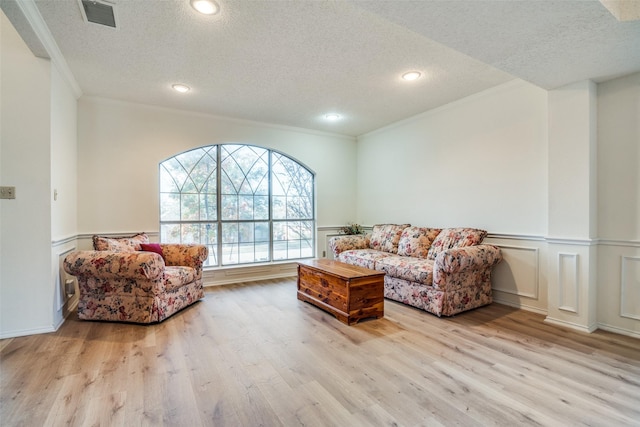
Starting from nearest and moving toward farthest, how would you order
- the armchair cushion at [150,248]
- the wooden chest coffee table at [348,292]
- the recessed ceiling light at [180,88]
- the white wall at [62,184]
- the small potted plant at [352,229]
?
the white wall at [62,184] < the wooden chest coffee table at [348,292] < the recessed ceiling light at [180,88] < the armchair cushion at [150,248] < the small potted plant at [352,229]

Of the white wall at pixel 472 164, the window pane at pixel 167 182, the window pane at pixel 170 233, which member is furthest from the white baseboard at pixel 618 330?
the window pane at pixel 167 182

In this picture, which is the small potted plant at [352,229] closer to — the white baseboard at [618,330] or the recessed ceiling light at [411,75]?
the recessed ceiling light at [411,75]

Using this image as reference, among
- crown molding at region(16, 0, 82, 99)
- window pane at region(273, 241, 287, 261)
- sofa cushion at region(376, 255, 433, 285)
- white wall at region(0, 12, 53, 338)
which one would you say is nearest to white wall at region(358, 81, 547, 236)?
sofa cushion at region(376, 255, 433, 285)

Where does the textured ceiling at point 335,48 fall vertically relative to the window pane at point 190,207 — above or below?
above

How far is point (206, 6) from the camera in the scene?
2.09m

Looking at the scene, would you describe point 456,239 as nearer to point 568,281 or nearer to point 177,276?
point 568,281

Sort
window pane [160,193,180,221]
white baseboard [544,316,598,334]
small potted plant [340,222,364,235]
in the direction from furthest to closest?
1. small potted plant [340,222,364,235]
2. window pane [160,193,180,221]
3. white baseboard [544,316,598,334]

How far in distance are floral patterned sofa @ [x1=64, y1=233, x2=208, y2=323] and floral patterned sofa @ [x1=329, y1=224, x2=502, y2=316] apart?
7.57 feet

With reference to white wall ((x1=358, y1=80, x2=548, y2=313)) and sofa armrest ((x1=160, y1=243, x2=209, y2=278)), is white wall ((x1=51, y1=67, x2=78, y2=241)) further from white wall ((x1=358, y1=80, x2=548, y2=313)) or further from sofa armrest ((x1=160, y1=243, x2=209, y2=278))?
white wall ((x1=358, y1=80, x2=548, y2=313))

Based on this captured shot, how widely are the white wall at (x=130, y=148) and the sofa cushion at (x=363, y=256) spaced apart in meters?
2.15

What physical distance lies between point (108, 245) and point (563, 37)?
14.3 feet

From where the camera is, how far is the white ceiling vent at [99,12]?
205 cm

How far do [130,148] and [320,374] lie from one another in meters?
3.72

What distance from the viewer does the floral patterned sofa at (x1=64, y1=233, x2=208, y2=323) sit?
2.83 metres
